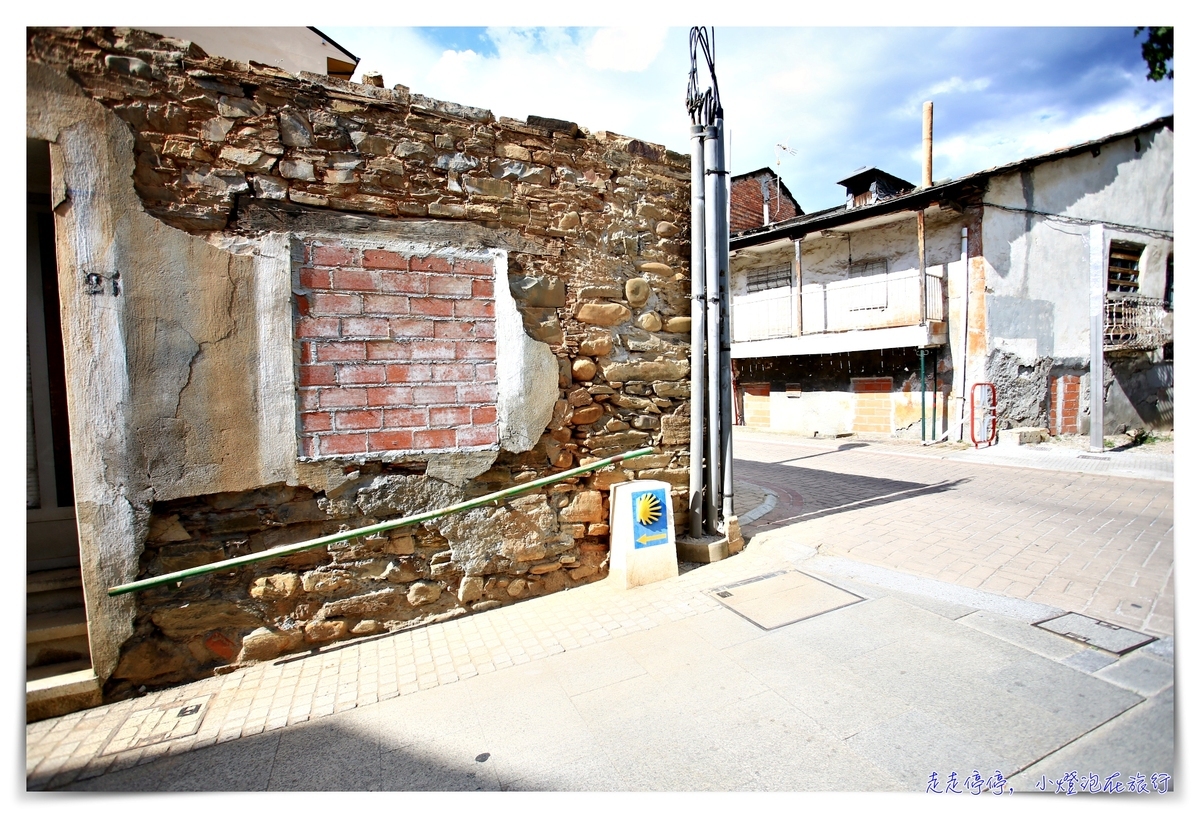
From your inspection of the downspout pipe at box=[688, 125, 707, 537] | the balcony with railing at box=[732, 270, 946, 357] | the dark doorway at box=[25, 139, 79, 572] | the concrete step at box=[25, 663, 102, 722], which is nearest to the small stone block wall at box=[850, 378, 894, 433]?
the balcony with railing at box=[732, 270, 946, 357]

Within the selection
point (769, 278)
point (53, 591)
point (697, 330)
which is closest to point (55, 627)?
point (53, 591)

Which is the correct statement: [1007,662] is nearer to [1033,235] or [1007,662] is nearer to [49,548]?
[49,548]

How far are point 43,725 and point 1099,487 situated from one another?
9.72 meters

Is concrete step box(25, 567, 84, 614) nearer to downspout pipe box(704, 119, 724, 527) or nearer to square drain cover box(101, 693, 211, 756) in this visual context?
square drain cover box(101, 693, 211, 756)

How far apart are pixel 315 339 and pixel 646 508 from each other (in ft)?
7.84

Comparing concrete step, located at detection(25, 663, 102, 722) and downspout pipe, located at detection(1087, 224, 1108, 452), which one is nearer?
concrete step, located at detection(25, 663, 102, 722)

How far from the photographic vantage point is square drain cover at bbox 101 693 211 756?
233 centimetres

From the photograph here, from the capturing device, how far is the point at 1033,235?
10875mm

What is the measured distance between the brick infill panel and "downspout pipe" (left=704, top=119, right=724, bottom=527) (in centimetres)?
179

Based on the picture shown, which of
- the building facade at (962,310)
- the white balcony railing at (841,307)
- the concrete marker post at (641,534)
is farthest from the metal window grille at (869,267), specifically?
the concrete marker post at (641,534)

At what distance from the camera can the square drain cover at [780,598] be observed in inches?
126

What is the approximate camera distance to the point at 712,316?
13.7 feet

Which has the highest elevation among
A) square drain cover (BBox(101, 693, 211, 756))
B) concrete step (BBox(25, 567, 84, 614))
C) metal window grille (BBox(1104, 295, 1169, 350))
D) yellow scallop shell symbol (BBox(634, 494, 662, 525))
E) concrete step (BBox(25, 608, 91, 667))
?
metal window grille (BBox(1104, 295, 1169, 350))

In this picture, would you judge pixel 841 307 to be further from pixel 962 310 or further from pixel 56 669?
pixel 56 669
